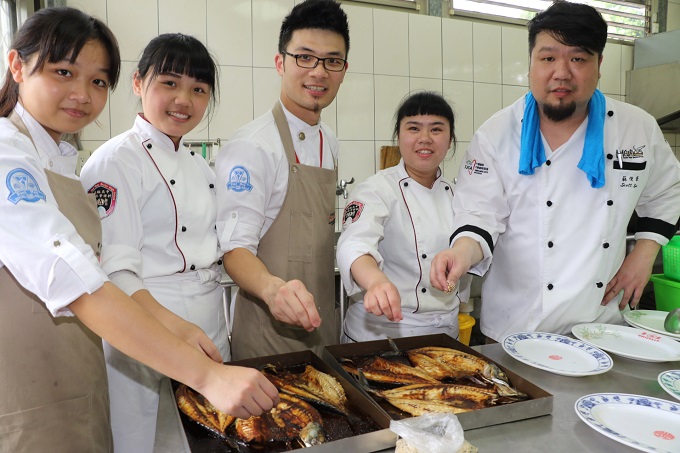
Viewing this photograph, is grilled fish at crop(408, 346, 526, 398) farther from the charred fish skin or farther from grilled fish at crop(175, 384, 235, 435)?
grilled fish at crop(175, 384, 235, 435)

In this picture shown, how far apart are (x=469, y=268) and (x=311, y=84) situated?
2.92 ft

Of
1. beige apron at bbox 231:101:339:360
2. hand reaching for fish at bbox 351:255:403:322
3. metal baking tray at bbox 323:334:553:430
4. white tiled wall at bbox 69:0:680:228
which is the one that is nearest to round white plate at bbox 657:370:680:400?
metal baking tray at bbox 323:334:553:430

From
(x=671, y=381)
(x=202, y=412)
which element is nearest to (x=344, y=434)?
(x=202, y=412)

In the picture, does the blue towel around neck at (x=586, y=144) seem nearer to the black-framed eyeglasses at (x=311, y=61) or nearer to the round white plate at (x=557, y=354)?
the round white plate at (x=557, y=354)

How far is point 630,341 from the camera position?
156cm

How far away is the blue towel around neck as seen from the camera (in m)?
1.74

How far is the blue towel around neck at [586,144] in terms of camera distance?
1.74 metres

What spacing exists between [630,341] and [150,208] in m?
1.59

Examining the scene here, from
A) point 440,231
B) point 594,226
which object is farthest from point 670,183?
point 440,231

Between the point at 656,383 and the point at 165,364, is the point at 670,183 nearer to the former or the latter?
the point at 656,383

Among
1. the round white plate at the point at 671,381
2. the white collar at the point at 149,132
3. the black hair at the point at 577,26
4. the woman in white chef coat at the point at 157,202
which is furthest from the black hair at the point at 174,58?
the round white plate at the point at 671,381

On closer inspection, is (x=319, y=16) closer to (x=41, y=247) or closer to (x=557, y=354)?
(x=41, y=247)

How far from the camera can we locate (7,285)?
118cm

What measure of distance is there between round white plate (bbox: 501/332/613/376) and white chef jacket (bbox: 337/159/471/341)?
0.49m
